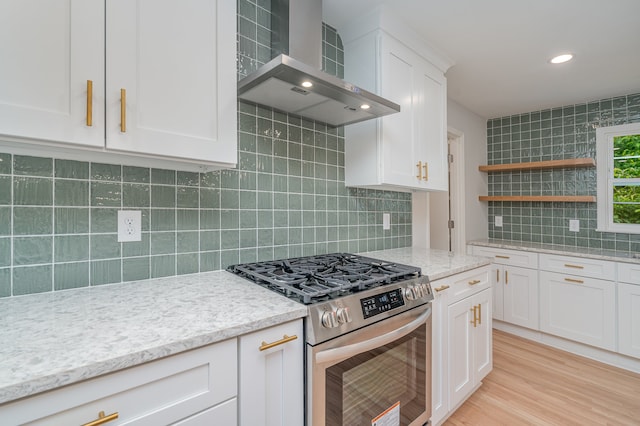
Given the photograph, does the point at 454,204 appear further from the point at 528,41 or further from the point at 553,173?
the point at 528,41

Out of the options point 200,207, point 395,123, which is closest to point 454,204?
point 395,123

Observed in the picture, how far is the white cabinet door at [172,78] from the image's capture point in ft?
3.17

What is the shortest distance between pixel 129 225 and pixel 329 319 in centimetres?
91

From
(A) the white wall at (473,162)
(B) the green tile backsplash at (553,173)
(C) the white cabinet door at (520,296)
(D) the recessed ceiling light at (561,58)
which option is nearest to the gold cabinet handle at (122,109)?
(D) the recessed ceiling light at (561,58)

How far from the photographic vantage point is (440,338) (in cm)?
164

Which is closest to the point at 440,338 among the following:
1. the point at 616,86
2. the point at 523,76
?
the point at 523,76

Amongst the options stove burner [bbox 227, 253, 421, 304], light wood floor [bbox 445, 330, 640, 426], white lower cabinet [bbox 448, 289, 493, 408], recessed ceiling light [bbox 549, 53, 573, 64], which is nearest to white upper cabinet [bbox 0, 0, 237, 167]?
stove burner [bbox 227, 253, 421, 304]

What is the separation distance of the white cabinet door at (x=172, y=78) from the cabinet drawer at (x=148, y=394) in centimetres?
67

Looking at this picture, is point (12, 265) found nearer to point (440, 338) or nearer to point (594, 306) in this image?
point (440, 338)

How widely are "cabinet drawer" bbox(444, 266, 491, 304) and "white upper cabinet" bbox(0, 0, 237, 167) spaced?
1.37m

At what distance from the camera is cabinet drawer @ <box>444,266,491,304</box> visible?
5.64ft

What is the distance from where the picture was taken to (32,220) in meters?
1.07

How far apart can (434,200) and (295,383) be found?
2.92 metres

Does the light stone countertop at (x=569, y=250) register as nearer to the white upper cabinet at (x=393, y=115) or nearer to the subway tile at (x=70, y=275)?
the white upper cabinet at (x=393, y=115)
